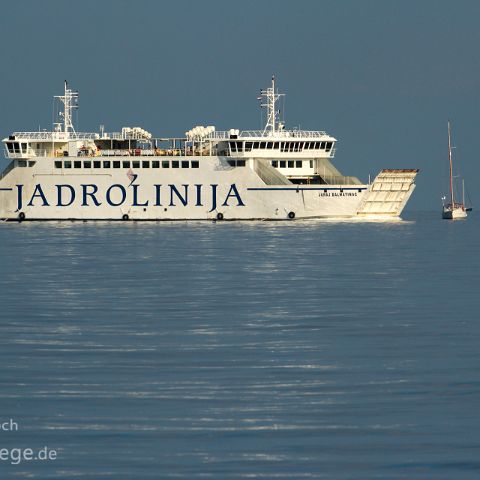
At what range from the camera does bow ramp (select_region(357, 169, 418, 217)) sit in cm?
8306

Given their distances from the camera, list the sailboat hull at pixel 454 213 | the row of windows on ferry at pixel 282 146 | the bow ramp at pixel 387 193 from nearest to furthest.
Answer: the row of windows on ferry at pixel 282 146, the bow ramp at pixel 387 193, the sailboat hull at pixel 454 213

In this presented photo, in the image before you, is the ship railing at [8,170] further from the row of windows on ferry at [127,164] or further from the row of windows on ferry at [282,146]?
the row of windows on ferry at [282,146]

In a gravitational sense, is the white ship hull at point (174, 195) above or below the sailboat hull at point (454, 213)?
below

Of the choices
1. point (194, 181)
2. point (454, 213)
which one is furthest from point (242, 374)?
point (454, 213)

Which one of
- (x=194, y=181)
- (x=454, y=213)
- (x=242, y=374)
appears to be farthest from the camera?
(x=454, y=213)

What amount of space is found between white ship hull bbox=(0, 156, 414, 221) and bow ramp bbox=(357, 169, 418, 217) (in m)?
0.09

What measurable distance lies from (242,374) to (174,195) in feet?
213

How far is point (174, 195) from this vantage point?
8269cm

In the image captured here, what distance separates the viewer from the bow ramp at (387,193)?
3270 inches

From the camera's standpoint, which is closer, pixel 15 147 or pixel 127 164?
pixel 127 164

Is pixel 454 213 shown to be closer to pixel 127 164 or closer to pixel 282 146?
pixel 282 146

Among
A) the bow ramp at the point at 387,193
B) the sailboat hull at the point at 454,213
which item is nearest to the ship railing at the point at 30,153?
the bow ramp at the point at 387,193

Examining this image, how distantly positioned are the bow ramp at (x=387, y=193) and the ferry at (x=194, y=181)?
0.22 ft

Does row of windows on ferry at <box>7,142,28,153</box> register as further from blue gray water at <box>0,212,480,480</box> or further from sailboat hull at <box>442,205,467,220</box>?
sailboat hull at <box>442,205,467,220</box>
